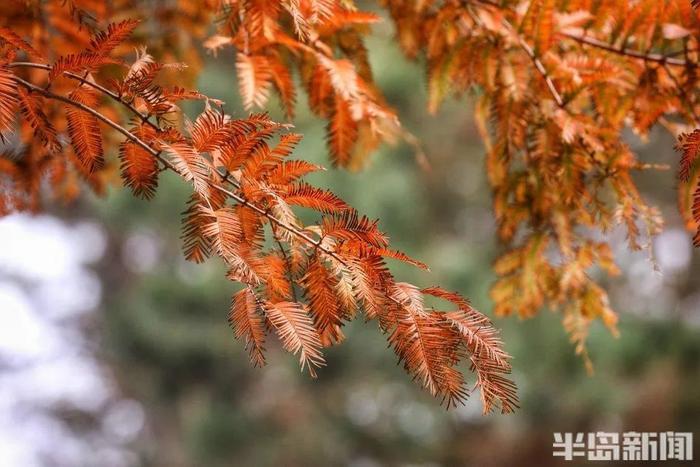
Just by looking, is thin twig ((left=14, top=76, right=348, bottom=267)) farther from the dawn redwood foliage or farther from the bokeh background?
the bokeh background

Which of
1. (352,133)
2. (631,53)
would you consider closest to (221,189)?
(352,133)

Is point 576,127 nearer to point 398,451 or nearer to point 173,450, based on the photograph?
point 398,451

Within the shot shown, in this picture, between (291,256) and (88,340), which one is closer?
(291,256)

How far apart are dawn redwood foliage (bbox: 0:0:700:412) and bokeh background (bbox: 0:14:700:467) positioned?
433 cm

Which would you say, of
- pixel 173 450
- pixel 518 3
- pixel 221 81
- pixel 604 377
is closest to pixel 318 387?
pixel 173 450

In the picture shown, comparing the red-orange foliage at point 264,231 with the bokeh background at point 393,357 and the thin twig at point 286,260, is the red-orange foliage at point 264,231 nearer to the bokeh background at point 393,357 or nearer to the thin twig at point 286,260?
the thin twig at point 286,260

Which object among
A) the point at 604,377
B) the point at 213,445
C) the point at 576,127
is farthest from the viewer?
the point at 213,445

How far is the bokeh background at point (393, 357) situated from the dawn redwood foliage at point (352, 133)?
433 cm

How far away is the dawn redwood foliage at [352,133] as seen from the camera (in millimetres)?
956

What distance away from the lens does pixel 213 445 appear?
666 cm

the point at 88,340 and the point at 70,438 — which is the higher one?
the point at 88,340

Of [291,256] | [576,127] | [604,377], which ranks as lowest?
[291,256]

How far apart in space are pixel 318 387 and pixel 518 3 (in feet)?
19.7

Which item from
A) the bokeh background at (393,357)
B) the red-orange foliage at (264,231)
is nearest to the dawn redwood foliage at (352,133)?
the red-orange foliage at (264,231)
